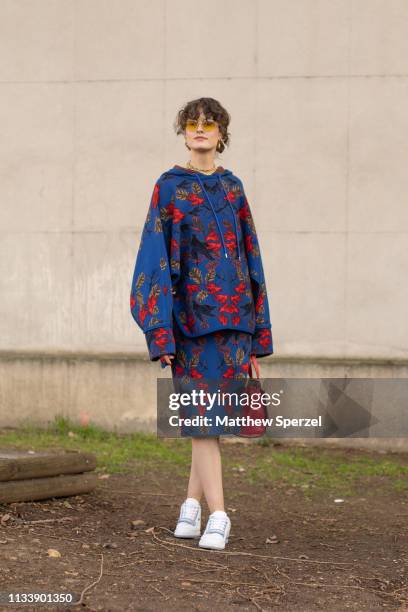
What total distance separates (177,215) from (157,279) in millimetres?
313

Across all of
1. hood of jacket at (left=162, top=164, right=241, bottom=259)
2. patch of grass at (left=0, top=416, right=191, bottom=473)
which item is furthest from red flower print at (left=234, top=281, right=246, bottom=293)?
patch of grass at (left=0, top=416, right=191, bottom=473)

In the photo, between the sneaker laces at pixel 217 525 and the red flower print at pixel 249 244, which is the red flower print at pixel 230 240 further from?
the sneaker laces at pixel 217 525

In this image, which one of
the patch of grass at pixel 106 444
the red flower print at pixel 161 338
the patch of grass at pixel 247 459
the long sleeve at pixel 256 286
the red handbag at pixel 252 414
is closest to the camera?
the red flower print at pixel 161 338

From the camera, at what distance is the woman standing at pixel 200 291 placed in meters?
4.87

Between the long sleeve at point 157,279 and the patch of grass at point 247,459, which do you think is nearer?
the long sleeve at point 157,279

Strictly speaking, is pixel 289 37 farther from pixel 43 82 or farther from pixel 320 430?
pixel 320 430

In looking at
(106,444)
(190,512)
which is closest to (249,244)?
(190,512)

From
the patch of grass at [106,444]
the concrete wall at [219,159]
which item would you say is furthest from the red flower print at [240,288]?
the concrete wall at [219,159]

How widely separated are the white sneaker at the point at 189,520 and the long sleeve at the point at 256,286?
2.45 ft

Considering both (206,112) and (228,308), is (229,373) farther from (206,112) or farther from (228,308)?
(206,112)

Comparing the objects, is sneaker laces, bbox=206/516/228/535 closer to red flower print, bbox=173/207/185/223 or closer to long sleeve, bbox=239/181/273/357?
long sleeve, bbox=239/181/273/357

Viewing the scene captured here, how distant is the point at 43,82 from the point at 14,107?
31cm

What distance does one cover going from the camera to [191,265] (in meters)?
4.95

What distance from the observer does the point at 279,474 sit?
7516 mm
